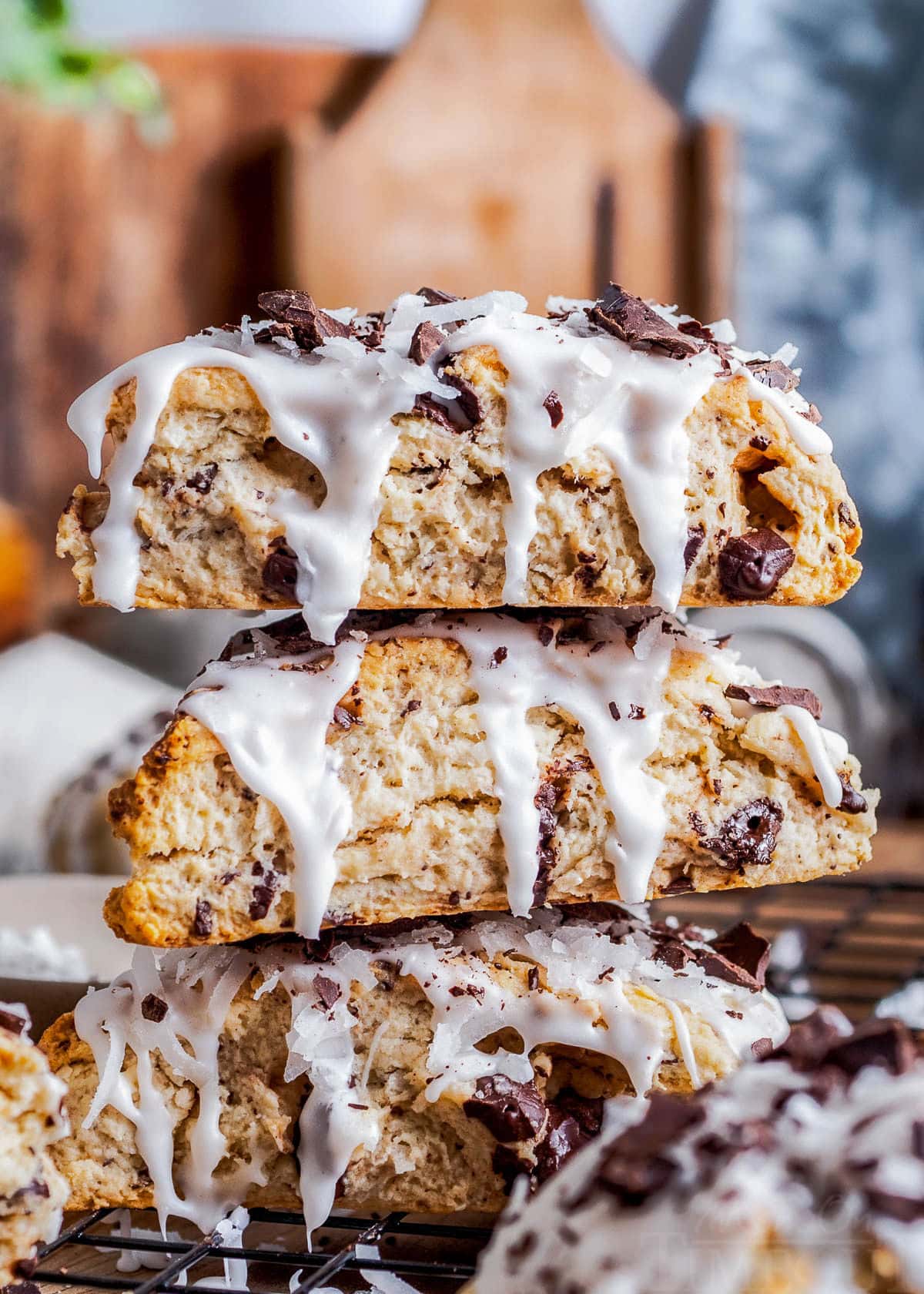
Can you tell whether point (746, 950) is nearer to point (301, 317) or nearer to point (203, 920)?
point (203, 920)

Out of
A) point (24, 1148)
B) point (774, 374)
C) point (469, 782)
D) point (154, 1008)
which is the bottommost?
point (154, 1008)

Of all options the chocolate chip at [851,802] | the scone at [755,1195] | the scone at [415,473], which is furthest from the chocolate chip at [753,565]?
the scone at [755,1195]

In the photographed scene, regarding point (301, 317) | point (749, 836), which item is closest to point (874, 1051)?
point (749, 836)

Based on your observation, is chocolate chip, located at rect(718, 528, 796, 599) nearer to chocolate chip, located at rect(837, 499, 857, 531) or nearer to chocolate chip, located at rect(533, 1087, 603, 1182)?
chocolate chip, located at rect(837, 499, 857, 531)

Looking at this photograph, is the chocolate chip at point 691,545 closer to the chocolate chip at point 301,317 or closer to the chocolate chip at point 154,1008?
the chocolate chip at point 301,317

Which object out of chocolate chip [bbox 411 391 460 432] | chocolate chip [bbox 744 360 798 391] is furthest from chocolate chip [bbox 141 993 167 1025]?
chocolate chip [bbox 744 360 798 391]

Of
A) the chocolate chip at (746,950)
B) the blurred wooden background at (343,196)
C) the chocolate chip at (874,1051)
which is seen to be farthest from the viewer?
the blurred wooden background at (343,196)
